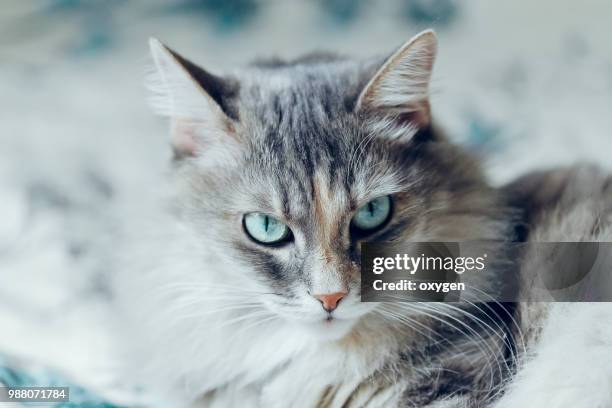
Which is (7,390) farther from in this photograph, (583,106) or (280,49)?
(583,106)

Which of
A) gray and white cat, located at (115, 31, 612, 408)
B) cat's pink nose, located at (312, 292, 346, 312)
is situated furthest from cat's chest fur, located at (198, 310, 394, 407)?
cat's pink nose, located at (312, 292, 346, 312)

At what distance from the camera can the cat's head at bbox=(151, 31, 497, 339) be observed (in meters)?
0.99

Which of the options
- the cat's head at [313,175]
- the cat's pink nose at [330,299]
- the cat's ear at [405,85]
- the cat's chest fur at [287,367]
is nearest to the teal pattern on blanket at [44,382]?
the cat's chest fur at [287,367]

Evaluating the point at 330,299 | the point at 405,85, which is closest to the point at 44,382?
the point at 330,299

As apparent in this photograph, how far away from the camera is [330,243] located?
0.99 metres

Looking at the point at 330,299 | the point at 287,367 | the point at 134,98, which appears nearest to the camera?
the point at 330,299

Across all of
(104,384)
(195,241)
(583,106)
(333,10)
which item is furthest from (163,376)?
(583,106)

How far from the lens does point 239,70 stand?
3.84 ft

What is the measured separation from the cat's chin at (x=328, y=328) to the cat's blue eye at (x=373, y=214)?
0.46 ft

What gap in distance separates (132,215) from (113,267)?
0.34 ft

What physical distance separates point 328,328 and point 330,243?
0.41 feet

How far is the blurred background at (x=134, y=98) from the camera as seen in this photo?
121cm

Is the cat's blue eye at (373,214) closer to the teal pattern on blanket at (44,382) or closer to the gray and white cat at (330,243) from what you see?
the gray and white cat at (330,243)

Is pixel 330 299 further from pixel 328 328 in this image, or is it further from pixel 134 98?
pixel 134 98
